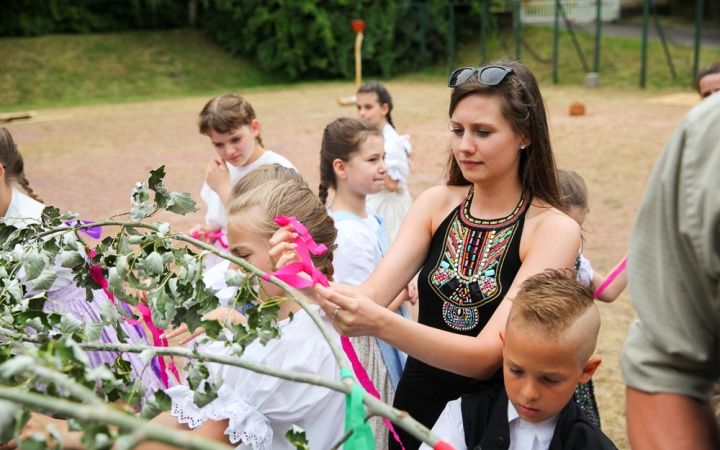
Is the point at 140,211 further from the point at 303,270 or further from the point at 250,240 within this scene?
the point at 303,270

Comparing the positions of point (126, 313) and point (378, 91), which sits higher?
point (126, 313)

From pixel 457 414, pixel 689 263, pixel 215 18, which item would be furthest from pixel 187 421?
pixel 215 18

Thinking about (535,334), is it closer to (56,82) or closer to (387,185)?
(387,185)

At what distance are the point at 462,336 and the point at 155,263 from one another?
881 mm

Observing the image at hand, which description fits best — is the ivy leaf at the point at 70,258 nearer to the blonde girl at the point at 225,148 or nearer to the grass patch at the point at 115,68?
the blonde girl at the point at 225,148

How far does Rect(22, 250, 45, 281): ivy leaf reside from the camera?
195 centimetres

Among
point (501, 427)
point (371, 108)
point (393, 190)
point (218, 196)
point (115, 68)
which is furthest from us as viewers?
point (115, 68)

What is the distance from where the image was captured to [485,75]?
224 cm

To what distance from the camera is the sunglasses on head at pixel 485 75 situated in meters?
2.22

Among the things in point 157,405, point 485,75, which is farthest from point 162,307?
point 485,75

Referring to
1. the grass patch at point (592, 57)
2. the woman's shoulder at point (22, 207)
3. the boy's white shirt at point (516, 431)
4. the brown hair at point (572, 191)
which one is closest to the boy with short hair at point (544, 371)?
the boy's white shirt at point (516, 431)

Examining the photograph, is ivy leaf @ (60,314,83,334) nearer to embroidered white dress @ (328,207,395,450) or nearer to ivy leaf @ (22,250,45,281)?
ivy leaf @ (22,250,45,281)

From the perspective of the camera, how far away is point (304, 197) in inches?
96.5

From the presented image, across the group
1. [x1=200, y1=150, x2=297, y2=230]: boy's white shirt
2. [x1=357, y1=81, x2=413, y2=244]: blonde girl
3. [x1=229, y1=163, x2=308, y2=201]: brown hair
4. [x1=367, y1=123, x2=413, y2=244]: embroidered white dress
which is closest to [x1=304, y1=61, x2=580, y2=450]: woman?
[x1=229, y1=163, x2=308, y2=201]: brown hair
